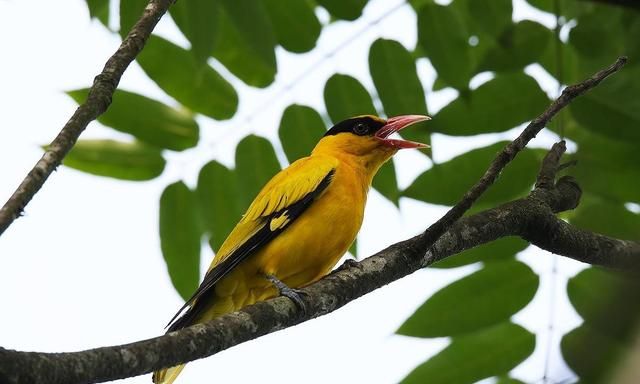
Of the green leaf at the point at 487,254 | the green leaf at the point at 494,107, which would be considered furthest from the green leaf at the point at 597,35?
the green leaf at the point at 487,254

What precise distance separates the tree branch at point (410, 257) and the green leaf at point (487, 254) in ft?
1.30

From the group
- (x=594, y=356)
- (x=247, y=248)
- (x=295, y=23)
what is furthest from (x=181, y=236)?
(x=594, y=356)

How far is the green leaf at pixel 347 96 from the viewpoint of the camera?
455cm

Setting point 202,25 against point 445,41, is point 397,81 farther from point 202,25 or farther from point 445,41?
point 202,25

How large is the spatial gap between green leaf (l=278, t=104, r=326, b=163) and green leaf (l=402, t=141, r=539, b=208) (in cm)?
80

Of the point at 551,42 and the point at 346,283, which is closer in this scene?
the point at 346,283

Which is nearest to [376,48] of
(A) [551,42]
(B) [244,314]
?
(A) [551,42]

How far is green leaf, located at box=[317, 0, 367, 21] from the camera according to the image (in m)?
4.14

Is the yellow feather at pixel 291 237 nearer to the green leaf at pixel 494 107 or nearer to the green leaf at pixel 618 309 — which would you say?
the green leaf at pixel 494 107

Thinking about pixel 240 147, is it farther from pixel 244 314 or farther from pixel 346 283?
pixel 244 314

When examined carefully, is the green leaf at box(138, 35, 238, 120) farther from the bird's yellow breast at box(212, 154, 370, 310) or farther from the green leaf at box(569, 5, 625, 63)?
the green leaf at box(569, 5, 625, 63)

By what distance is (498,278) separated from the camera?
4.05 metres

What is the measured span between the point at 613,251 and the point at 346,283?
1.19 meters

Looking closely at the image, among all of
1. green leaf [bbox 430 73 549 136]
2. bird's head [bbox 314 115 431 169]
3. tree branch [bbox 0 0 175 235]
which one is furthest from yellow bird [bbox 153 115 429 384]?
tree branch [bbox 0 0 175 235]
